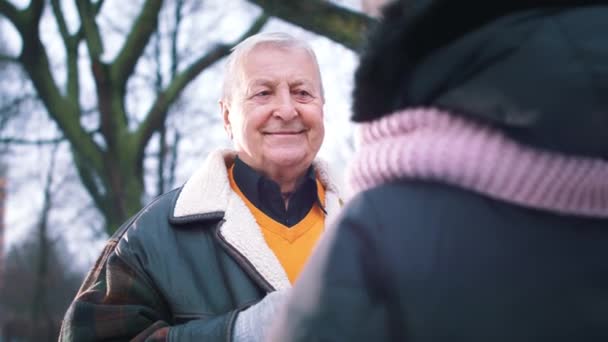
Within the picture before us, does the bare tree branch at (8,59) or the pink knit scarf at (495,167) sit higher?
the bare tree branch at (8,59)

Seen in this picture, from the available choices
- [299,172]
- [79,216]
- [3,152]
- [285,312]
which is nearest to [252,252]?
[299,172]

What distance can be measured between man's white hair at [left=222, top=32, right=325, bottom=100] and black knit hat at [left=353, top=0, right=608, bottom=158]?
1.37 meters

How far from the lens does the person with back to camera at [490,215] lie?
37.4 inches

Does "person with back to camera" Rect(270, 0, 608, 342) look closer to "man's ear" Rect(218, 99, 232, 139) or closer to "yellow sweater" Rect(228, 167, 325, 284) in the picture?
"yellow sweater" Rect(228, 167, 325, 284)

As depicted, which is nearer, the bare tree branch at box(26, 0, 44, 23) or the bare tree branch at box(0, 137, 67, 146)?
the bare tree branch at box(26, 0, 44, 23)

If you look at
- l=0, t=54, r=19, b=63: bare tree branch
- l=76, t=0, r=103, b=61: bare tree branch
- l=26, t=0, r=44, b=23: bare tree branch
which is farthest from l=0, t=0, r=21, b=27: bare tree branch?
l=76, t=0, r=103, b=61: bare tree branch

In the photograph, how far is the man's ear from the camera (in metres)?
2.60

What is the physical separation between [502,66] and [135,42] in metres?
7.00

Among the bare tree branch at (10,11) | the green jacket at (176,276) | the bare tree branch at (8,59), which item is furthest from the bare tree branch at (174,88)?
the green jacket at (176,276)

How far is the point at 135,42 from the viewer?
7590 mm

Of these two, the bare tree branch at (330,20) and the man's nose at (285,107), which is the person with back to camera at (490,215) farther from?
the bare tree branch at (330,20)

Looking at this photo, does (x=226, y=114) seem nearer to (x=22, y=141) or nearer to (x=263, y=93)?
(x=263, y=93)

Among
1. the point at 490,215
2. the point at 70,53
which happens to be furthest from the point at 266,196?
the point at 70,53

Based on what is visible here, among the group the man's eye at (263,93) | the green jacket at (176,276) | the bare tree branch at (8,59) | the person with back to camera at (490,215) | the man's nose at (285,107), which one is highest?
the bare tree branch at (8,59)
